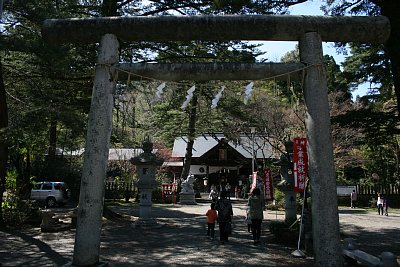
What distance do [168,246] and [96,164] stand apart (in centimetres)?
497

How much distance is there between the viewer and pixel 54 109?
10188 mm

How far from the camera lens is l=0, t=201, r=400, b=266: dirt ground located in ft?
25.3

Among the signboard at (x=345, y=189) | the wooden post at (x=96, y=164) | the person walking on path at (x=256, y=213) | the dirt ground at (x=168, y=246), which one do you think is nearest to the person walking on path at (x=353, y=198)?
the signboard at (x=345, y=189)

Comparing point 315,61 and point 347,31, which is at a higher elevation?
point 347,31

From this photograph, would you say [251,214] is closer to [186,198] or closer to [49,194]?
[186,198]

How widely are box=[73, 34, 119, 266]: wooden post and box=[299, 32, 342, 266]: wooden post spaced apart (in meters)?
3.26

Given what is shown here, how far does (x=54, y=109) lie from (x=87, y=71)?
2872 millimetres

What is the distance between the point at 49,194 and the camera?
818 inches

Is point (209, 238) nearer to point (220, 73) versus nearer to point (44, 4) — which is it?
point (220, 73)

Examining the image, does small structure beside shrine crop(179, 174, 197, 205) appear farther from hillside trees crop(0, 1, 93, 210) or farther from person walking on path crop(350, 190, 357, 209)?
hillside trees crop(0, 1, 93, 210)

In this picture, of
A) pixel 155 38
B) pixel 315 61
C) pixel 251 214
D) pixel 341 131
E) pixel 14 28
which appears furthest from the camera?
pixel 341 131

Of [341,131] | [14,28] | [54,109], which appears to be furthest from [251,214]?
[341,131]

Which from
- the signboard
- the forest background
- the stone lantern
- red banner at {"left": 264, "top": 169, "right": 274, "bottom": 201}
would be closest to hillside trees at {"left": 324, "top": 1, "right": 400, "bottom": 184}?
the forest background

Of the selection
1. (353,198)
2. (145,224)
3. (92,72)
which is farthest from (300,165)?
(353,198)
